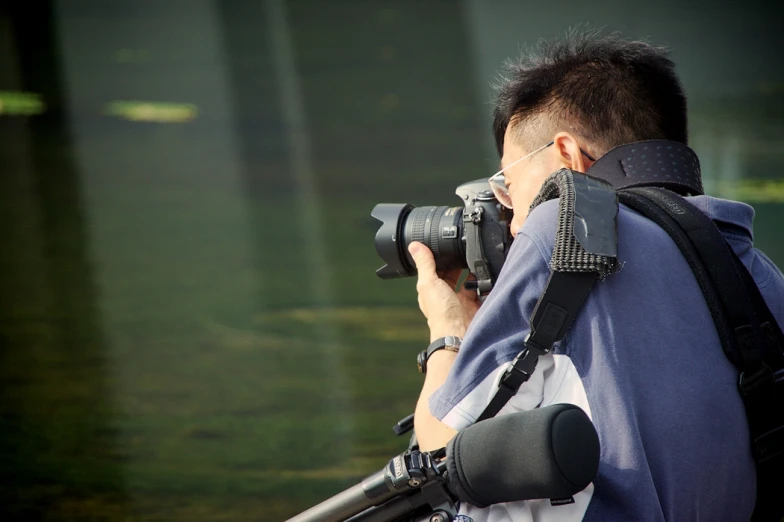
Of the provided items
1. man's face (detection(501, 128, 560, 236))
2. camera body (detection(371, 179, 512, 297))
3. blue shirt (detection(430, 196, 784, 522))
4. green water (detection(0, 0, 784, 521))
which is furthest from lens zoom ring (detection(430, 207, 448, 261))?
green water (detection(0, 0, 784, 521))

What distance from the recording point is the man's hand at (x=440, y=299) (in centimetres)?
104

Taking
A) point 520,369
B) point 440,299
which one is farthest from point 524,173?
point 520,369

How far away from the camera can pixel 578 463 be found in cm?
71

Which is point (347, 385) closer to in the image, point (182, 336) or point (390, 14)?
point (182, 336)

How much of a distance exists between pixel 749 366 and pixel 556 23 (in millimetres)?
3064

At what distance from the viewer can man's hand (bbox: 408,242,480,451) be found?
86 cm

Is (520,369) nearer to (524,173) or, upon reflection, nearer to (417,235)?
(524,173)

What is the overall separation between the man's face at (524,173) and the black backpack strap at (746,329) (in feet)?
0.61

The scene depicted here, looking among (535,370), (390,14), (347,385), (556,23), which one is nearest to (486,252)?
(535,370)

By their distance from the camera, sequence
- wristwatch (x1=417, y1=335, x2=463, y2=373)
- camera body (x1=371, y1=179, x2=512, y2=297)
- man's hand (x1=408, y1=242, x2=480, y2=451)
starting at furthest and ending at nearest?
Answer: camera body (x1=371, y1=179, x2=512, y2=297) < wristwatch (x1=417, y1=335, x2=463, y2=373) < man's hand (x1=408, y1=242, x2=480, y2=451)

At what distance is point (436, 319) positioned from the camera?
106 cm

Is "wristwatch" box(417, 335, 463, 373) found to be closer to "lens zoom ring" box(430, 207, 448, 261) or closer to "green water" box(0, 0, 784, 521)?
"lens zoom ring" box(430, 207, 448, 261)

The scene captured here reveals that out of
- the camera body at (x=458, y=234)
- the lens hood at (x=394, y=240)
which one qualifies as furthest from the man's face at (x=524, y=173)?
the lens hood at (x=394, y=240)

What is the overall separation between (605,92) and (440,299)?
34cm
